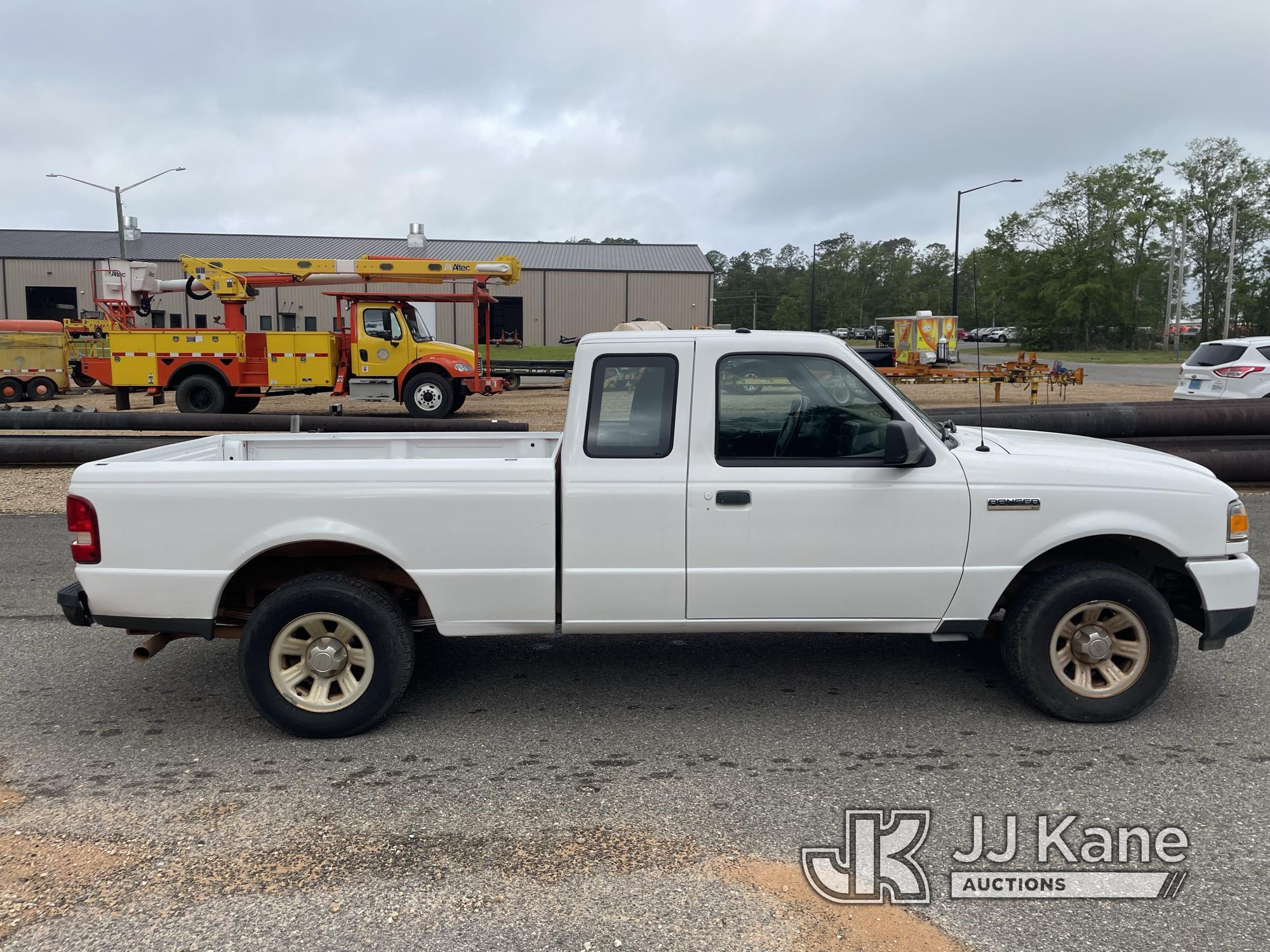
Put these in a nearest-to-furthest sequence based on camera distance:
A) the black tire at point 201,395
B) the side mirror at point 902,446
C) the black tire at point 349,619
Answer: the side mirror at point 902,446, the black tire at point 349,619, the black tire at point 201,395

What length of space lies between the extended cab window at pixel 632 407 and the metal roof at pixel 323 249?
54.1 m

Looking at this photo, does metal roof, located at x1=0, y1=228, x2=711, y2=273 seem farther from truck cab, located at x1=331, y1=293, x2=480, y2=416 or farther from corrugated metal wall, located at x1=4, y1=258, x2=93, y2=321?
truck cab, located at x1=331, y1=293, x2=480, y2=416

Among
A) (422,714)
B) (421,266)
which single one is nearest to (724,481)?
(422,714)

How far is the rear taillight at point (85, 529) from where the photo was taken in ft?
14.2

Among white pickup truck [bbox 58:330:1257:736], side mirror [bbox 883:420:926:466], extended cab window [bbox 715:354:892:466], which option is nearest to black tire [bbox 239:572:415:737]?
white pickup truck [bbox 58:330:1257:736]

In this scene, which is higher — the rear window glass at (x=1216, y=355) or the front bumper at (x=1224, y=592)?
the rear window glass at (x=1216, y=355)

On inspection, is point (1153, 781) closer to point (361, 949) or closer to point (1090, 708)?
point (1090, 708)

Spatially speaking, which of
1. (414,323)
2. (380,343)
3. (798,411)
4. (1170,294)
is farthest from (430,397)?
(1170,294)

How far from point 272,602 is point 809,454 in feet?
8.24

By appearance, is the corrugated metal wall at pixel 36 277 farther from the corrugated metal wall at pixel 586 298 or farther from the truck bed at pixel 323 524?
the truck bed at pixel 323 524

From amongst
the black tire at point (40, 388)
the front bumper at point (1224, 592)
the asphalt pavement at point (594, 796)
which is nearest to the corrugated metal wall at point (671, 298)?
the black tire at point (40, 388)

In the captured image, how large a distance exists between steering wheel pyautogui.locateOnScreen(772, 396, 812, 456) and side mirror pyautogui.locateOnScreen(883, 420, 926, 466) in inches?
15.8

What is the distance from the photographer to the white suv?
17.6 meters

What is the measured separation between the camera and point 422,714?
4781 millimetres
